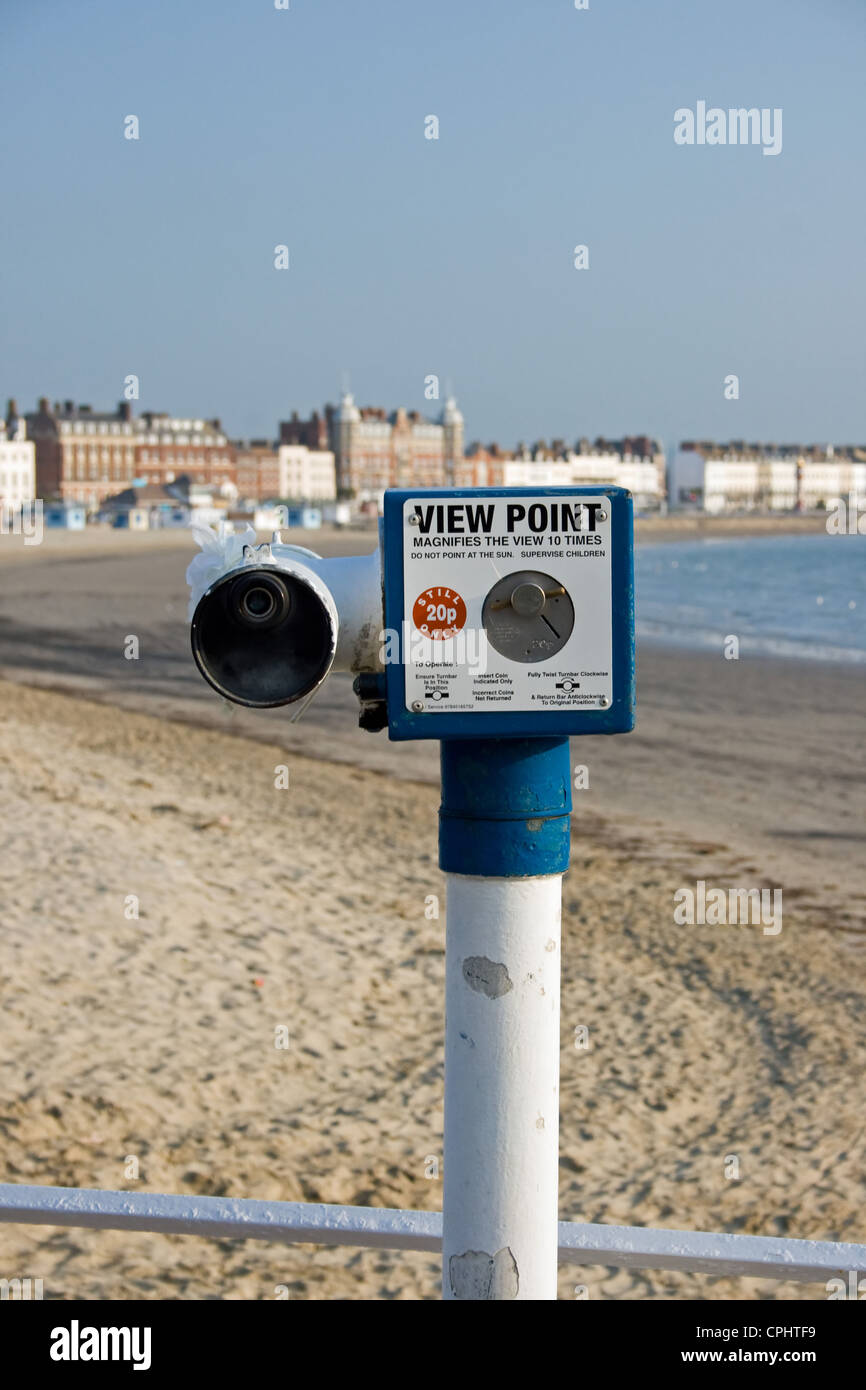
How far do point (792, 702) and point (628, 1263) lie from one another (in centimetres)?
1588

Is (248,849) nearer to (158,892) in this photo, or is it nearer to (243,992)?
(158,892)

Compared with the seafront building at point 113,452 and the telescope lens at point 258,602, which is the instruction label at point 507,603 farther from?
the seafront building at point 113,452

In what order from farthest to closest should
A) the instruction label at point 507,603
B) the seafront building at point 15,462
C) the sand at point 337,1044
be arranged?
the seafront building at point 15,462 → the sand at point 337,1044 → the instruction label at point 507,603

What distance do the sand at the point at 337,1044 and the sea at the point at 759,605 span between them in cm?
686

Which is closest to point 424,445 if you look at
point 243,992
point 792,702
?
point 792,702

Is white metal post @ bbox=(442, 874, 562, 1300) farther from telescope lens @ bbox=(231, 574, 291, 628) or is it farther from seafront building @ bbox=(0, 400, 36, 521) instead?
seafront building @ bbox=(0, 400, 36, 521)

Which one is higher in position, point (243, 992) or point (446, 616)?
point (446, 616)

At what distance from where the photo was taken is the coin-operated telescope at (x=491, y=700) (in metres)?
1.77

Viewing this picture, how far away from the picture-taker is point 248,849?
28.2ft

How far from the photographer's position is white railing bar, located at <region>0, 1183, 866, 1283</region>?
2529 millimetres

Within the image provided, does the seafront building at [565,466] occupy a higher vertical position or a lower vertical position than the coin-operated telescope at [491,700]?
higher

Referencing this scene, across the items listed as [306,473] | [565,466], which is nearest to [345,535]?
[306,473]

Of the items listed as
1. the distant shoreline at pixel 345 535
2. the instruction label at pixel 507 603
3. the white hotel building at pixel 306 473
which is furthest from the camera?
the white hotel building at pixel 306 473

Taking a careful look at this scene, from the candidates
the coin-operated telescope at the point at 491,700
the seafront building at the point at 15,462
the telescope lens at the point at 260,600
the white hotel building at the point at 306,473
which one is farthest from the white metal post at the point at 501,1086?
the white hotel building at the point at 306,473
